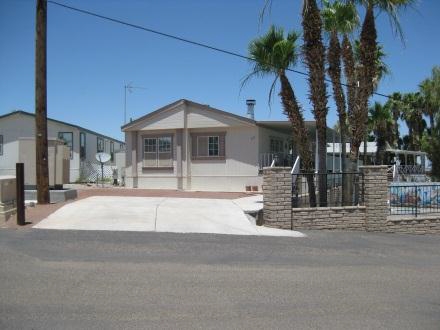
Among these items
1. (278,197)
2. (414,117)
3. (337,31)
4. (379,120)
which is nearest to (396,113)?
(414,117)

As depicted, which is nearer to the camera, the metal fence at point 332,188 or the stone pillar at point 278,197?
the stone pillar at point 278,197

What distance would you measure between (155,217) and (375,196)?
6311mm

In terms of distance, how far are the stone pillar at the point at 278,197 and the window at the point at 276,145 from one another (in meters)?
10.9

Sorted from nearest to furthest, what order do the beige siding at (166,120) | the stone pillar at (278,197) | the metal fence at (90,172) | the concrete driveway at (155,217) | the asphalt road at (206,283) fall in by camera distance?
the asphalt road at (206,283) → the concrete driveway at (155,217) → the stone pillar at (278,197) → the beige siding at (166,120) → the metal fence at (90,172)

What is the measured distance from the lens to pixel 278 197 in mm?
13836

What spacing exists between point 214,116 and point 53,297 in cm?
1706

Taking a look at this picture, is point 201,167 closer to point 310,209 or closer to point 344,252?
point 310,209

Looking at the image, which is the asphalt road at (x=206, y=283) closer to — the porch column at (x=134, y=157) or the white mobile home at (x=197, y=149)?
the white mobile home at (x=197, y=149)

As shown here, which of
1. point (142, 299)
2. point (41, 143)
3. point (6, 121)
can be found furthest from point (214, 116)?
point (6, 121)

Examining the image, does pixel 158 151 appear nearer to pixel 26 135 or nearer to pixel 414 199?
pixel 414 199

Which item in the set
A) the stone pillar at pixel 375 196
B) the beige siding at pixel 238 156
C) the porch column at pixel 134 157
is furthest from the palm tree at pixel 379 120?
the stone pillar at pixel 375 196

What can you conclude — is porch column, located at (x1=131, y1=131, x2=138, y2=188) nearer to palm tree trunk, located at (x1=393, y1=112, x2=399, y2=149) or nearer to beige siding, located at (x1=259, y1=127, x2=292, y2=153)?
beige siding, located at (x1=259, y1=127, x2=292, y2=153)

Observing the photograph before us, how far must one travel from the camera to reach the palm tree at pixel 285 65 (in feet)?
53.9

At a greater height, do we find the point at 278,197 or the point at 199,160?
the point at 199,160
